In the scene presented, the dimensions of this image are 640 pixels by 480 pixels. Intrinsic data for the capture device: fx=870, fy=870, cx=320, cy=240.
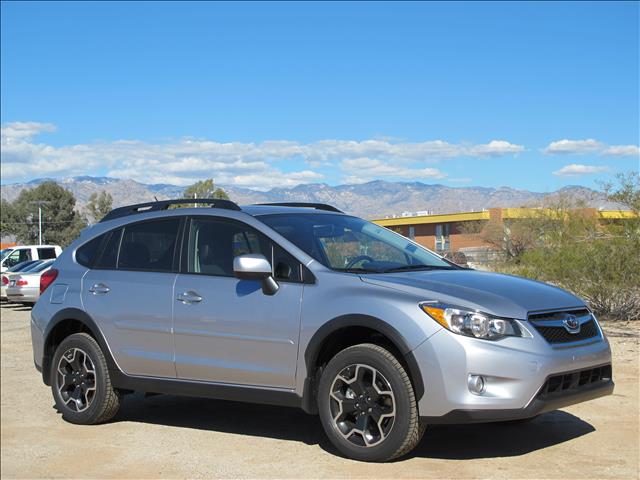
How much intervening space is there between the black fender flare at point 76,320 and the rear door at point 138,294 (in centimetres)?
6

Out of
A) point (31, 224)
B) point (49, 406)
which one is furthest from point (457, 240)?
point (49, 406)

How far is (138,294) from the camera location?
23.7ft

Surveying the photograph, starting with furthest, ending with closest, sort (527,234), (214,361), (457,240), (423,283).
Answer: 1. (457,240)
2. (527,234)
3. (214,361)
4. (423,283)

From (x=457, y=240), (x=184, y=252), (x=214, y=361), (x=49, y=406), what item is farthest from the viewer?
(x=457, y=240)

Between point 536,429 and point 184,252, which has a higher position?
point 184,252

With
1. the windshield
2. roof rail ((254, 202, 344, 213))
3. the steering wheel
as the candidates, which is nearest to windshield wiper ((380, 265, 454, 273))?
the windshield

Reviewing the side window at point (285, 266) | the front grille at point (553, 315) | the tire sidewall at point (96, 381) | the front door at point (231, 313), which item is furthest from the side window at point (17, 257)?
the front grille at point (553, 315)

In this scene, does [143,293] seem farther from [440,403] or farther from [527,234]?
[527,234]

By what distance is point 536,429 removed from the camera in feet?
23.1

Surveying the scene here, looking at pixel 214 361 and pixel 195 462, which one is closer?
pixel 195 462

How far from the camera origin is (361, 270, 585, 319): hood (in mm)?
5758

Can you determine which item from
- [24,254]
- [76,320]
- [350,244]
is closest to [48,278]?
[76,320]

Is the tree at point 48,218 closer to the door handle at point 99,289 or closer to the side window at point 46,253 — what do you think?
the side window at point 46,253

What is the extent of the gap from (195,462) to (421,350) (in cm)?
180
